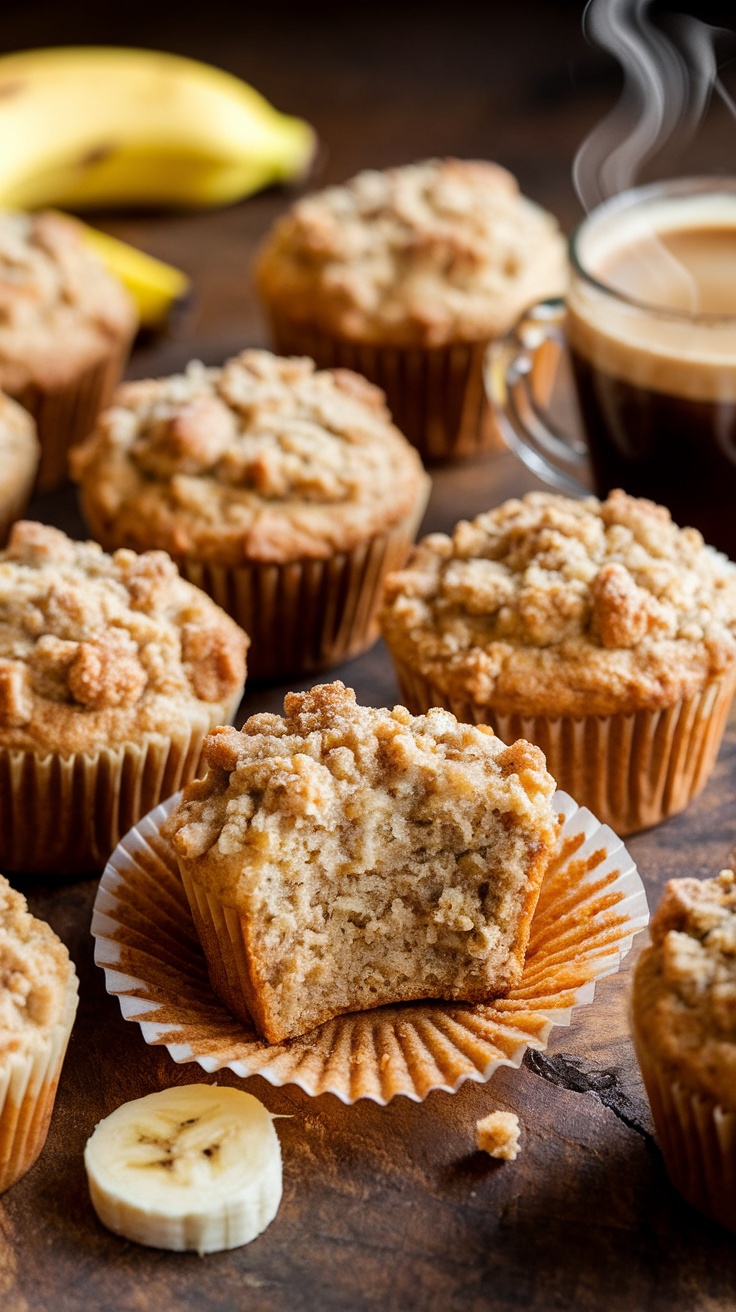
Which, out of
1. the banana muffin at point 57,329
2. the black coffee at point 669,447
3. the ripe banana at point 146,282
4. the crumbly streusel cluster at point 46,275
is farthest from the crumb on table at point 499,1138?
the ripe banana at point 146,282

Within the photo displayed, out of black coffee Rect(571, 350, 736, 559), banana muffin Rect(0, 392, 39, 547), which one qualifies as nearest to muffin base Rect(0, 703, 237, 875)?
banana muffin Rect(0, 392, 39, 547)

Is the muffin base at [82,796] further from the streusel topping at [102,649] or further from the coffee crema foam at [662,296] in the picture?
the coffee crema foam at [662,296]

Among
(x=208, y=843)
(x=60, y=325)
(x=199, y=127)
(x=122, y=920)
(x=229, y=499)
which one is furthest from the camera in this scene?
(x=199, y=127)

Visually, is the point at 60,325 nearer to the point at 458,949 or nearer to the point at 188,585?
the point at 188,585

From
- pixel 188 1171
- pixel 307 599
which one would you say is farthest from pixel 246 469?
pixel 188 1171

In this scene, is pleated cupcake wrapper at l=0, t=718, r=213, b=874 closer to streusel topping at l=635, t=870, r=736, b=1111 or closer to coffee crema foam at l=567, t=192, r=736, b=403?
streusel topping at l=635, t=870, r=736, b=1111

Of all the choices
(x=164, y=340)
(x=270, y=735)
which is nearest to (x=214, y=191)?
(x=164, y=340)
